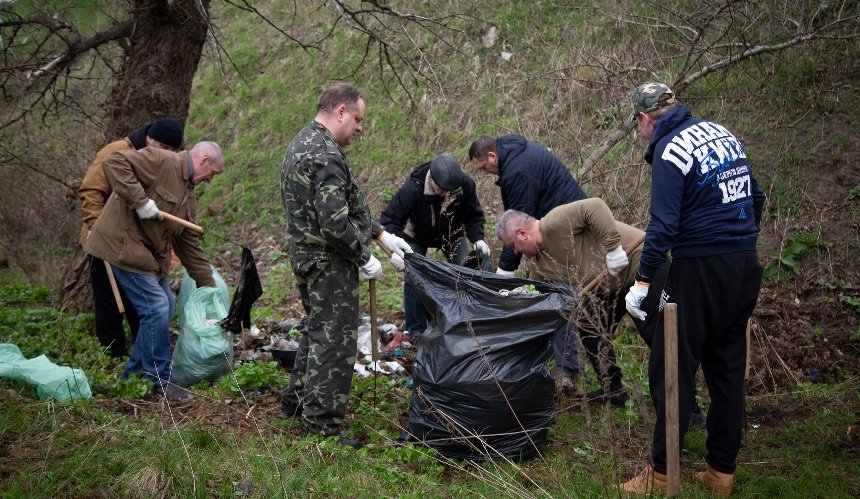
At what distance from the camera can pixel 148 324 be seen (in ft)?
16.2

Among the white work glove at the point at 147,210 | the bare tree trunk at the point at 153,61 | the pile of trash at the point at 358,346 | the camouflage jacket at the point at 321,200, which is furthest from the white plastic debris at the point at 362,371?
the bare tree trunk at the point at 153,61

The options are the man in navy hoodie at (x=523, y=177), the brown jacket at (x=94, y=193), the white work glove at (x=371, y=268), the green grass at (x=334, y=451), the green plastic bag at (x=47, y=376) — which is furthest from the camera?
the brown jacket at (x=94, y=193)

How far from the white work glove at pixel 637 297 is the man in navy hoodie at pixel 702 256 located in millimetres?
44

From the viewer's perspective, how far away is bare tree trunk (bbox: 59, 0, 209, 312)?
664 cm

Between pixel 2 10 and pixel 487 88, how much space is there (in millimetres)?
5499

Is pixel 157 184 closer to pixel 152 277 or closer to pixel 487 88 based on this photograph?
pixel 152 277

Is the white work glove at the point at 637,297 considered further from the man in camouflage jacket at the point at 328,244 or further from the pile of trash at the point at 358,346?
the pile of trash at the point at 358,346

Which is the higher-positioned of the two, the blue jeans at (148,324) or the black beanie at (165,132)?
the black beanie at (165,132)

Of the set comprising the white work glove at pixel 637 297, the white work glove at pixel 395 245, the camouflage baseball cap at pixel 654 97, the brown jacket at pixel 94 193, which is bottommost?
the brown jacket at pixel 94 193

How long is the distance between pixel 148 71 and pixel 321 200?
11.8ft

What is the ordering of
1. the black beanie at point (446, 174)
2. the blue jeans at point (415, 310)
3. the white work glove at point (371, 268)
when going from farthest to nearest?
the blue jeans at point (415, 310)
the black beanie at point (446, 174)
the white work glove at point (371, 268)

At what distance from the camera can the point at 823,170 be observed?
713cm

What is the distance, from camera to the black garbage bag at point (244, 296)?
489cm

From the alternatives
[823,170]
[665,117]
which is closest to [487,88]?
[823,170]
